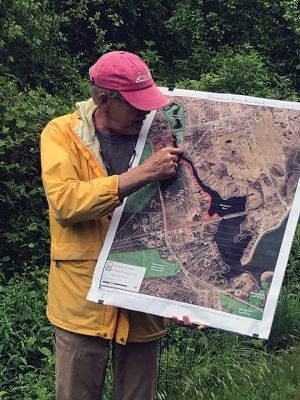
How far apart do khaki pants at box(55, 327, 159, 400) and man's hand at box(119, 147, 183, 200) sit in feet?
2.17

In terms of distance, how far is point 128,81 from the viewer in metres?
2.47

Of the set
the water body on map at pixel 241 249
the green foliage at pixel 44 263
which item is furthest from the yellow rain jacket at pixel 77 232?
the green foliage at pixel 44 263

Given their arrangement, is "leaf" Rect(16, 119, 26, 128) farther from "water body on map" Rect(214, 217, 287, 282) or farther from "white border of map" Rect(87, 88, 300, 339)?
"water body on map" Rect(214, 217, 287, 282)

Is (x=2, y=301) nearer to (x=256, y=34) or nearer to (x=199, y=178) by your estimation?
(x=199, y=178)

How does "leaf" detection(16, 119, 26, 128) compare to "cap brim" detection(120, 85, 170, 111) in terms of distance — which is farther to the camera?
"leaf" detection(16, 119, 26, 128)

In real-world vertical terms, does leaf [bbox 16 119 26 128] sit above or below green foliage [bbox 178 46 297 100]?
below

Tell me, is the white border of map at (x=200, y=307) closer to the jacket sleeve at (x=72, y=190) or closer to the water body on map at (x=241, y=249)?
the water body on map at (x=241, y=249)

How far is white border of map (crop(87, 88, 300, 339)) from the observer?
2.30 meters

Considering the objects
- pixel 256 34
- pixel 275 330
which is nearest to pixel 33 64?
pixel 275 330

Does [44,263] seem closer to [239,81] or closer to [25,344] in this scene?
[25,344]

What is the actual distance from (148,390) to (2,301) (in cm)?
195

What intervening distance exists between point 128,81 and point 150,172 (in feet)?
1.21

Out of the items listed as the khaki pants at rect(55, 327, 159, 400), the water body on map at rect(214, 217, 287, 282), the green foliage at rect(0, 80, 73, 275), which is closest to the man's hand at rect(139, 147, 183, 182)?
the water body on map at rect(214, 217, 287, 282)

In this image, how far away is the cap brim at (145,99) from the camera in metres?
→ 2.46
